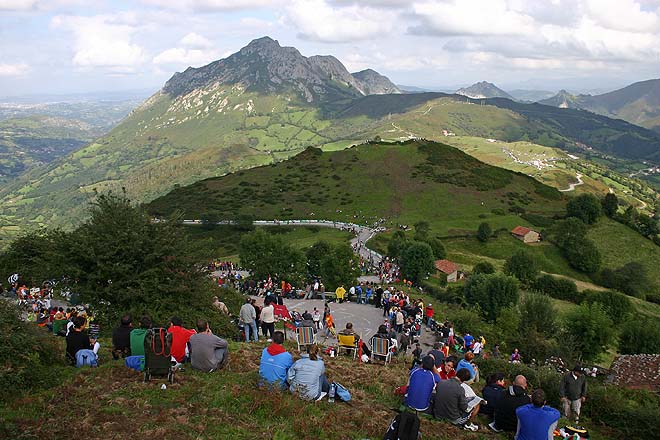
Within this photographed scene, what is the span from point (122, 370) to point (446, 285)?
47096 mm

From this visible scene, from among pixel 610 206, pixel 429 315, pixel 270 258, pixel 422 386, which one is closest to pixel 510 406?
pixel 422 386

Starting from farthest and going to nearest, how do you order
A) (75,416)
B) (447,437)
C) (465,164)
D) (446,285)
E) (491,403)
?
1. (465,164)
2. (446,285)
3. (491,403)
4. (447,437)
5. (75,416)

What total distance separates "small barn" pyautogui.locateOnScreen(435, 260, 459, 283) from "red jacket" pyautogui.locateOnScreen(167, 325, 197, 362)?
49.7 meters

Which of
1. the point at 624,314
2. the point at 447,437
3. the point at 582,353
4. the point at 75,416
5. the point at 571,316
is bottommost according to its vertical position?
the point at 624,314

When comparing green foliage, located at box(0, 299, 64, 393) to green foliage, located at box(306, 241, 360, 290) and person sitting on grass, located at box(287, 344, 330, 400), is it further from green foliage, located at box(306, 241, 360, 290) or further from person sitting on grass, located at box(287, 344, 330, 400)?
green foliage, located at box(306, 241, 360, 290)

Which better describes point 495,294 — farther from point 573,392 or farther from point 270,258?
point 573,392

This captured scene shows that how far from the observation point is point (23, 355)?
1002 cm

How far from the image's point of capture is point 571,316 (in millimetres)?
33188

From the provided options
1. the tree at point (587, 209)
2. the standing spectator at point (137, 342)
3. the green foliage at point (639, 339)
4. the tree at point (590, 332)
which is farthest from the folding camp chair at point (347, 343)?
the tree at point (587, 209)

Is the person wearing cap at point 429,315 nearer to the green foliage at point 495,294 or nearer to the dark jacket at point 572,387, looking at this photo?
the dark jacket at point 572,387

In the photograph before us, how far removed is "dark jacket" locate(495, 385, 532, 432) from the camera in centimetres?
991

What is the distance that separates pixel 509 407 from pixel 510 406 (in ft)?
0.12

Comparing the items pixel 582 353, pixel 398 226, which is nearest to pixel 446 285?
pixel 582 353

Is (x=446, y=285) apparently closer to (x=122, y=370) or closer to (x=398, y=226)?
(x=398, y=226)
